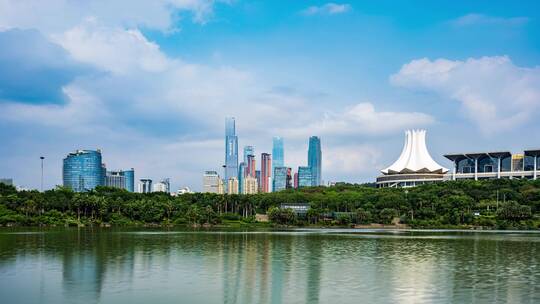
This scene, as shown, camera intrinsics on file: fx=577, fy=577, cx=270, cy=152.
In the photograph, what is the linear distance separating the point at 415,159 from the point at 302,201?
36644 millimetres

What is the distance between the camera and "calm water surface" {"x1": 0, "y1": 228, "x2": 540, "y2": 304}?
17.7 m

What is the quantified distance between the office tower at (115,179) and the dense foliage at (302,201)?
4129 inches

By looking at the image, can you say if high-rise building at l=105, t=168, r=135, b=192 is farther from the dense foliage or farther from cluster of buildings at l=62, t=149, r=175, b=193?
the dense foliage

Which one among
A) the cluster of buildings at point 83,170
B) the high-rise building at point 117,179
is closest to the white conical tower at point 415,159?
the cluster of buildings at point 83,170

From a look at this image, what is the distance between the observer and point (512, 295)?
1805cm

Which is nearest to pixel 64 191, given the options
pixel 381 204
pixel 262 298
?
pixel 381 204

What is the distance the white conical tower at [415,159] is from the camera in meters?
113

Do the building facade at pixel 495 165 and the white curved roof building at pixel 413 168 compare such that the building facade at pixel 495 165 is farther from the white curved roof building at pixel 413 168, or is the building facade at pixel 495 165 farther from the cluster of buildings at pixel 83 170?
the cluster of buildings at pixel 83 170

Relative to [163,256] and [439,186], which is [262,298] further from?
[439,186]

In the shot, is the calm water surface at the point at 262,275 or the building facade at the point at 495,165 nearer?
the calm water surface at the point at 262,275

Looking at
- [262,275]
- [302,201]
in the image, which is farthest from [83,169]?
[262,275]

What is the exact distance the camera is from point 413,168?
114m

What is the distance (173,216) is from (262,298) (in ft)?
190

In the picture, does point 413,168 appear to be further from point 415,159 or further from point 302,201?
point 302,201
